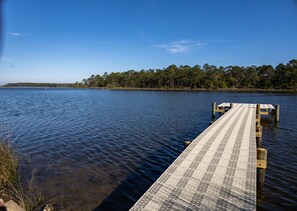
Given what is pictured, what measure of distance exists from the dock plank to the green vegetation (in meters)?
3.56

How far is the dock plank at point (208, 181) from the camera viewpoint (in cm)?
429

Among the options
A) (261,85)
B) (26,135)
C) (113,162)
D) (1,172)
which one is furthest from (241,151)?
(261,85)

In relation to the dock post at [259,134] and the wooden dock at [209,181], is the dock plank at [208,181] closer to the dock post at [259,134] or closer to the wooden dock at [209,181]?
the wooden dock at [209,181]

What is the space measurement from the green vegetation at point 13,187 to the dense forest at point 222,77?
337ft

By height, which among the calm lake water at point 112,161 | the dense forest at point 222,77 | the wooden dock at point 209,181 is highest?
the dense forest at point 222,77

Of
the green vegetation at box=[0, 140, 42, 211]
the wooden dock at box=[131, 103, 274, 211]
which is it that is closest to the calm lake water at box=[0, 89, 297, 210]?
the green vegetation at box=[0, 140, 42, 211]

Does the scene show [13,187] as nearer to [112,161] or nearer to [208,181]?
[112,161]

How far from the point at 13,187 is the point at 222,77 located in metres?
116

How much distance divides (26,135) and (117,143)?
6.54 m

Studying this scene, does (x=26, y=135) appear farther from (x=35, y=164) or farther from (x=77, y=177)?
(x=77, y=177)

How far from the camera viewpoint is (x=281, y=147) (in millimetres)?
11930

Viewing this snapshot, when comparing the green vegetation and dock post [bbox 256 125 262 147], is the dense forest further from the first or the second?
the green vegetation

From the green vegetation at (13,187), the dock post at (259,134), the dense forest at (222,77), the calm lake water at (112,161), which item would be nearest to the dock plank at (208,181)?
the calm lake water at (112,161)

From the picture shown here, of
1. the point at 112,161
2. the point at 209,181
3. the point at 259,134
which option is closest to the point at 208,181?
the point at 209,181
